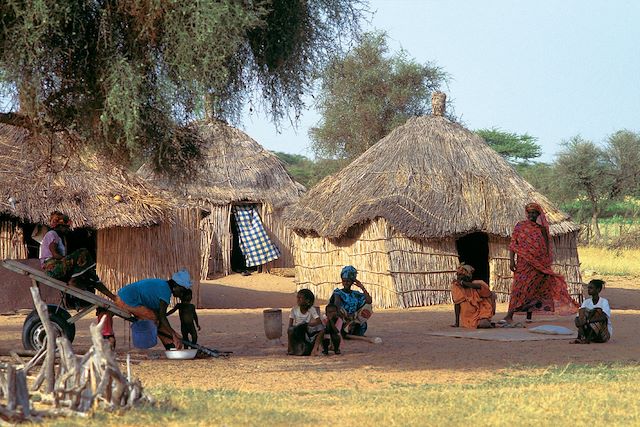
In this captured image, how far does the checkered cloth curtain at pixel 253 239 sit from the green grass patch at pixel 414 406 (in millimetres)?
19106

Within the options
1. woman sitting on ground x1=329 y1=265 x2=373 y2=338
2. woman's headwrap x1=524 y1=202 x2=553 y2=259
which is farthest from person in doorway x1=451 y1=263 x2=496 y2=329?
woman sitting on ground x1=329 y1=265 x2=373 y2=338

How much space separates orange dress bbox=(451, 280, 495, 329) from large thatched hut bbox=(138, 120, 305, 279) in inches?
529

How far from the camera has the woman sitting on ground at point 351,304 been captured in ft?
40.3

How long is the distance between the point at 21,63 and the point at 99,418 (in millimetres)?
4114

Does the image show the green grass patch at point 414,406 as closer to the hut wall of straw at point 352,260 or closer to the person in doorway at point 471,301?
the person in doorway at point 471,301

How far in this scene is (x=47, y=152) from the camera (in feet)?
38.3

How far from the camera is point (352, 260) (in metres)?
19.4

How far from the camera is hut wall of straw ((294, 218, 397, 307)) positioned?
18.6 m

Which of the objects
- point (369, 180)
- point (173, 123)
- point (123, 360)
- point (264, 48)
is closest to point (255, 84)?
point (264, 48)

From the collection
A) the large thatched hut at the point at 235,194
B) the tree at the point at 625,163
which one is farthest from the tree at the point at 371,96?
the tree at the point at 625,163

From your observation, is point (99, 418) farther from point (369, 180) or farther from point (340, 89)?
point (340, 89)

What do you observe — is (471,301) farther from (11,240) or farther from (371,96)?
(371,96)

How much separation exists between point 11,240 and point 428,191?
7718 millimetres

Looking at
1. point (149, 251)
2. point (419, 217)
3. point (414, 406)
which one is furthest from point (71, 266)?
point (419, 217)
